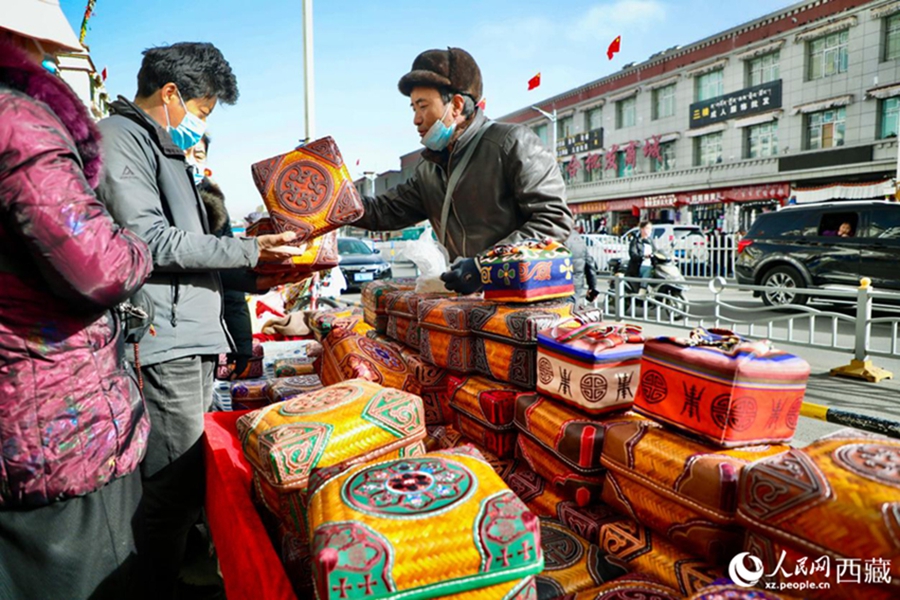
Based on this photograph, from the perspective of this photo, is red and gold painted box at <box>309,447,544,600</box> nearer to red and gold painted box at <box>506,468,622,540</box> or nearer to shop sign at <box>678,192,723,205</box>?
red and gold painted box at <box>506,468,622,540</box>

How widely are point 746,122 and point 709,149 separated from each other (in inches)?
72.8

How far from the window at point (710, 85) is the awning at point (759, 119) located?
1.58 meters

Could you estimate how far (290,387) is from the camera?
7.57 feet

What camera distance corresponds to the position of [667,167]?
24047 mm

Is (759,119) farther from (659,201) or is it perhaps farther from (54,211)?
(54,211)

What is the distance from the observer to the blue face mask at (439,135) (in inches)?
88.0

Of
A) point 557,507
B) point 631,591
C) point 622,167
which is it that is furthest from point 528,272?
point 622,167

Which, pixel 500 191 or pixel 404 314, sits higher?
pixel 500 191

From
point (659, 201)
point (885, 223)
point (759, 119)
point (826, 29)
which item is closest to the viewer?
point (885, 223)

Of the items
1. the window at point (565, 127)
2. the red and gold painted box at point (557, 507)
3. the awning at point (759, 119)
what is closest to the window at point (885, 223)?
the red and gold painted box at point (557, 507)

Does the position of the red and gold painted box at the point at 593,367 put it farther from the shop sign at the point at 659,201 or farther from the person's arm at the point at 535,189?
the shop sign at the point at 659,201

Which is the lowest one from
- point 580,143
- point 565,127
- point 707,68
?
point 580,143

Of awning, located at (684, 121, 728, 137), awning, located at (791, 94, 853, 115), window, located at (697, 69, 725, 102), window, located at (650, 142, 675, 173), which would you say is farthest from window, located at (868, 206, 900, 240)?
window, located at (650, 142, 675, 173)

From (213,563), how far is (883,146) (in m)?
21.3
